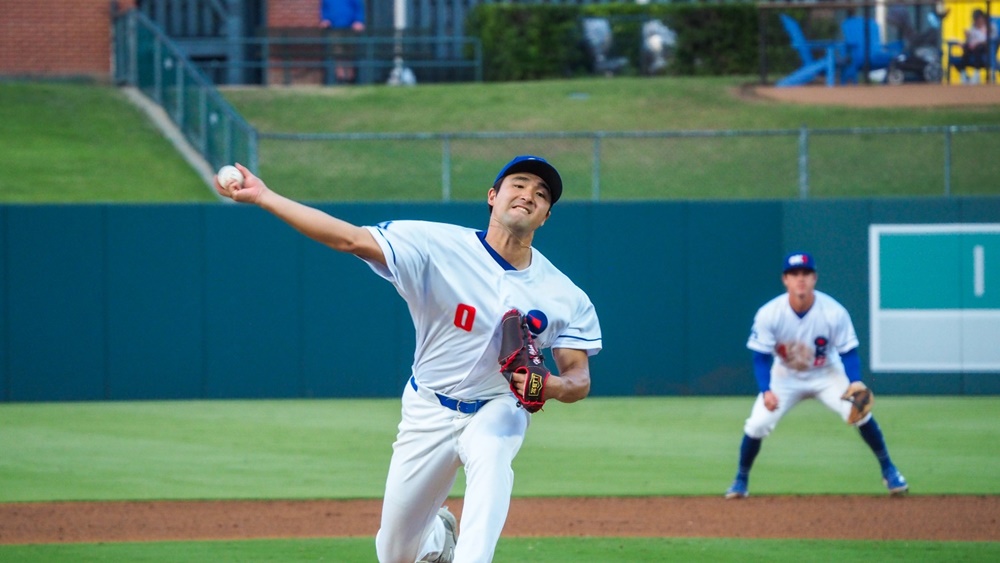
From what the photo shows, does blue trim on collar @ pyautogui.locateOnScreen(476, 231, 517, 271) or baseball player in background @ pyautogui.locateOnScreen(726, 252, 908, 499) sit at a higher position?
blue trim on collar @ pyautogui.locateOnScreen(476, 231, 517, 271)

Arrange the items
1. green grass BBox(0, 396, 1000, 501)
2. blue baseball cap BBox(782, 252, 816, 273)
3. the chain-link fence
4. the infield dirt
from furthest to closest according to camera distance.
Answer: the chain-link fence, green grass BBox(0, 396, 1000, 501), blue baseball cap BBox(782, 252, 816, 273), the infield dirt

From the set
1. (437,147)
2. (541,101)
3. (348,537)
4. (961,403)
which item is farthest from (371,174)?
(348,537)

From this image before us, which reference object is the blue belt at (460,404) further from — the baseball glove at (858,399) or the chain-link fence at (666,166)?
the chain-link fence at (666,166)

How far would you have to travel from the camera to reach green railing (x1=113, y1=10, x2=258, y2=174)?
2036 cm

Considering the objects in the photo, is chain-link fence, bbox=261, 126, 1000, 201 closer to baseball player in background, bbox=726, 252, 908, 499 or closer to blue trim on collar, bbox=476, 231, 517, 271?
baseball player in background, bbox=726, 252, 908, 499

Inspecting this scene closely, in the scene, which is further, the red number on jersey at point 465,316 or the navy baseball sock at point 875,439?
the navy baseball sock at point 875,439

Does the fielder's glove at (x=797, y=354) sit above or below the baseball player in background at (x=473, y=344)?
below

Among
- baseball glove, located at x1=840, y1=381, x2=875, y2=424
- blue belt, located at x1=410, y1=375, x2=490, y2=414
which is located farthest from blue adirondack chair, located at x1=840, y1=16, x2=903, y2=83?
blue belt, located at x1=410, y1=375, x2=490, y2=414

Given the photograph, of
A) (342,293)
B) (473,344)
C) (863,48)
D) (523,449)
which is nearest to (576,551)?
(473,344)

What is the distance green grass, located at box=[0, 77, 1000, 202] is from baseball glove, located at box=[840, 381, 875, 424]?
12.1 metres

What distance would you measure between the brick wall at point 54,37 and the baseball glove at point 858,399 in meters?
19.5

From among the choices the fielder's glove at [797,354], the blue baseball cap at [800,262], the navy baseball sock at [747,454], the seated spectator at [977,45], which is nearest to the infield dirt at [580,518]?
the navy baseball sock at [747,454]

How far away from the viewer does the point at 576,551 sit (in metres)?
7.93

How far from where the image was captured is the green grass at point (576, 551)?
25.2 feet
